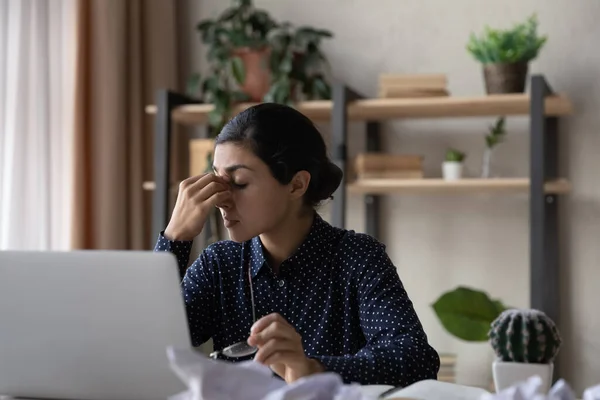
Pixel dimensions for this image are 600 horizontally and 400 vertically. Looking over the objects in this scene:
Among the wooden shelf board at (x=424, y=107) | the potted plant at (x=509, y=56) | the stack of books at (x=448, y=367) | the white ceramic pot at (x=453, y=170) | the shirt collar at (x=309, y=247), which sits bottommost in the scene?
the stack of books at (x=448, y=367)

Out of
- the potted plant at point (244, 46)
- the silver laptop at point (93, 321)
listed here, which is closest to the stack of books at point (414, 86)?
the potted plant at point (244, 46)

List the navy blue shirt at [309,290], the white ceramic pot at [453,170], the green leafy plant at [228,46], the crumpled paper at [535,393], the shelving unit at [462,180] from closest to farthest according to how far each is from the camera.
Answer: the crumpled paper at [535,393] < the navy blue shirt at [309,290] < the shelving unit at [462,180] < the white ceramic pot at [453,170] < the green leafy plant at [228,46]

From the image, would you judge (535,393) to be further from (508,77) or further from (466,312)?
(508,77)

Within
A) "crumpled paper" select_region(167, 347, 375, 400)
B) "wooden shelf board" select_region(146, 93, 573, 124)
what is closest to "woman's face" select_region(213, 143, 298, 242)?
"crumpled paper" select_region(167, 347, 375, 400)

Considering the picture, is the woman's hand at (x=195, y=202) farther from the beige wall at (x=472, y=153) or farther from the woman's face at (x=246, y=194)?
the beige wall at (x=472, y=153)

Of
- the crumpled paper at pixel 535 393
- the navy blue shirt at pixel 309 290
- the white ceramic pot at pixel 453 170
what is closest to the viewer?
the crumpled paper at pixel 535 393

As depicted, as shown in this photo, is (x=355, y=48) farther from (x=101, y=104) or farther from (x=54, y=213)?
(x=54, y=213)

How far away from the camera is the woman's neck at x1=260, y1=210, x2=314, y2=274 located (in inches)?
63.2

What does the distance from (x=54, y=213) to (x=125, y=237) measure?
0.96ft

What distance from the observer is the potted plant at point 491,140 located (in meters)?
2.98

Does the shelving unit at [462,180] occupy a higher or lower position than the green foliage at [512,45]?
lower

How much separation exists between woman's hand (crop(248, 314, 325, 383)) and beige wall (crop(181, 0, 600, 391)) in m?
2.10

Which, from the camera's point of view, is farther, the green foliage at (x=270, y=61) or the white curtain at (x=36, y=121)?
the green foliage at (x=270, y=61)

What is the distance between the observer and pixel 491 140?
9.75ft
